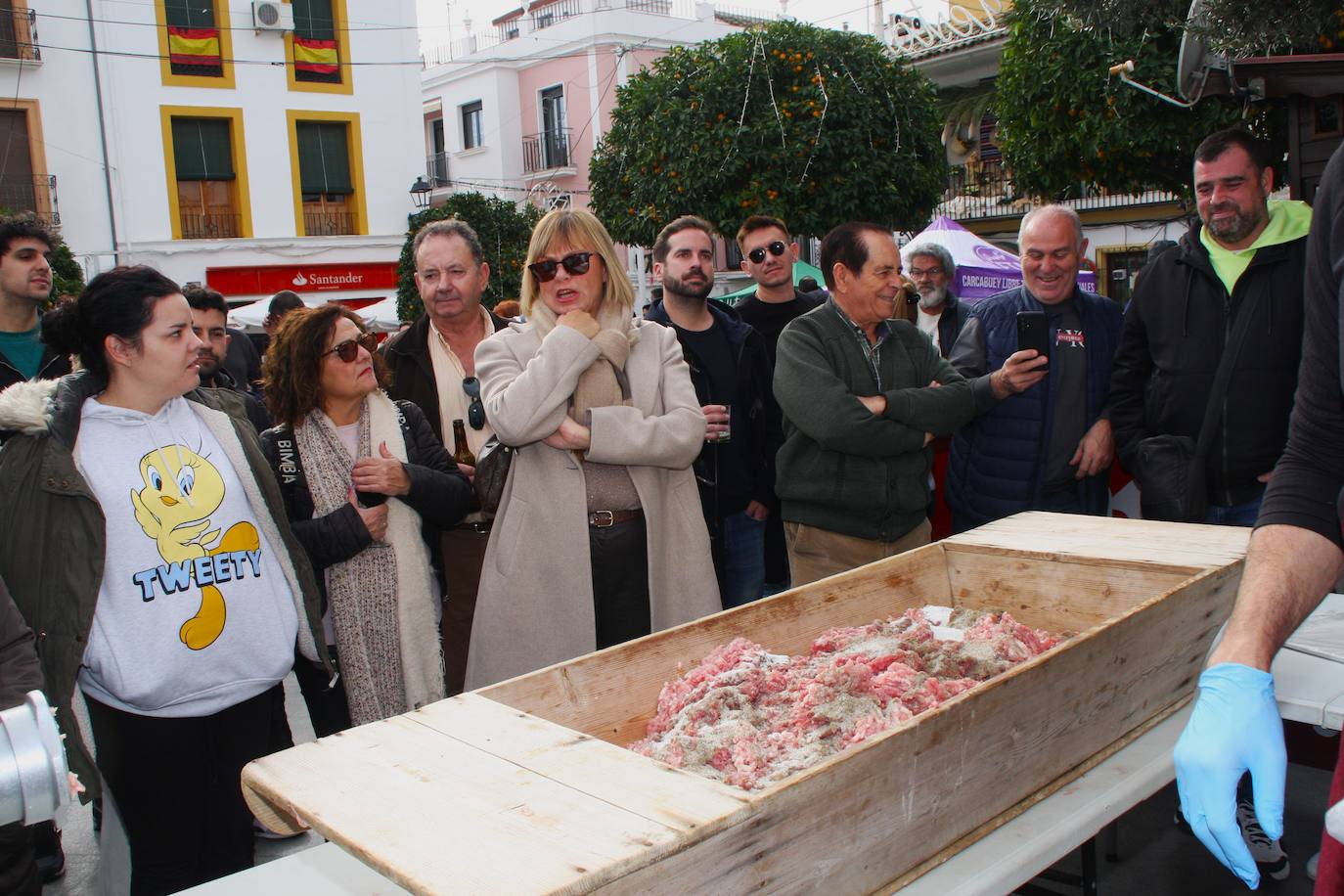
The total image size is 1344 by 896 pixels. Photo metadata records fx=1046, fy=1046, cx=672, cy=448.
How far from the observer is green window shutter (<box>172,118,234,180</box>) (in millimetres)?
19562

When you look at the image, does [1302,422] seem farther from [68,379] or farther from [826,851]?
[68,379]

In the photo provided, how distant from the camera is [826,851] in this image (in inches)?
60.8

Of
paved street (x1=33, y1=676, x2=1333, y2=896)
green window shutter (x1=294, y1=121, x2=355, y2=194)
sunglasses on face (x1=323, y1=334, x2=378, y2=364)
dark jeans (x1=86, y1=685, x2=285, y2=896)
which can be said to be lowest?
paved street (x1=33, y1=676, x2=1333, y2=896)

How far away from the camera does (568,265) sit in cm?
312

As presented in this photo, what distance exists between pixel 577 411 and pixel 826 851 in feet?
5.76

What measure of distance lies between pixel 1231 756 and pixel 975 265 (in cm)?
825

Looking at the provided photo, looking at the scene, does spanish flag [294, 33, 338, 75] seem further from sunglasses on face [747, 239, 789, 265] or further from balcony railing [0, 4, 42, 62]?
sunglasses on face [747, 239, 789, 265]

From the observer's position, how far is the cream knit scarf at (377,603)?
9.74 feet

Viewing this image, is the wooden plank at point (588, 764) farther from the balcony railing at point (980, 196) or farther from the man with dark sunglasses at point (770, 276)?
the balcony railing at point (980, 196)

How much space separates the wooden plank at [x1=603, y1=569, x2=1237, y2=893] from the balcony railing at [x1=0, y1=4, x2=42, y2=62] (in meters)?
20.8

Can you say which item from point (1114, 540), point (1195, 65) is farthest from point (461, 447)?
point (1195, 65)

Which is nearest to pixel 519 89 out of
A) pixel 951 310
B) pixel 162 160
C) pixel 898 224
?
pixel 162 160

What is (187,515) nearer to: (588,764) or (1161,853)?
(588,764)

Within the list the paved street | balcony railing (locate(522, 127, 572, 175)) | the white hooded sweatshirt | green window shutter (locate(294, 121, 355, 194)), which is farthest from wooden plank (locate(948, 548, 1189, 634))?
balcony railing (locate(522, 127, 572, 175))
